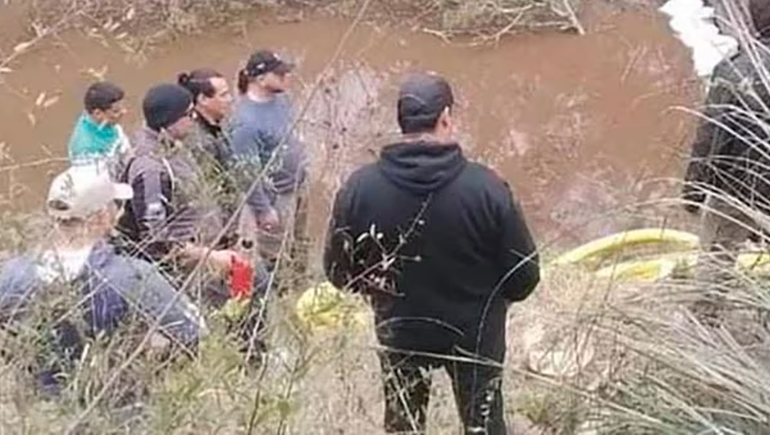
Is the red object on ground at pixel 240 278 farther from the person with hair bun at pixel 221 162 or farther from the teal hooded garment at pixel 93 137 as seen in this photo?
the teal hooded garment at pixel 93 137

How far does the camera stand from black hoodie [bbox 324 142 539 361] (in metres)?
3.63

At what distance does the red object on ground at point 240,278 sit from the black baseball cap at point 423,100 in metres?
0.55

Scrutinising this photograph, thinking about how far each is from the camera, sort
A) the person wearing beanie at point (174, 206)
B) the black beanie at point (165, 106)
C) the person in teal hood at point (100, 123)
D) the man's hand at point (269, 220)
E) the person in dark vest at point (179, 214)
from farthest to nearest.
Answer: the person in teal hood at point (100, 123), the black beanie at point (165, 106), the man's hand at point (269, 220), the person wearing beanie at point (174, 206), the person in dark vest at point (179, 214)

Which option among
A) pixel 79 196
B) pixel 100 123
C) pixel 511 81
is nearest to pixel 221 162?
pixel 79 196

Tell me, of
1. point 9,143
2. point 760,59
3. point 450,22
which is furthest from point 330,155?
point 450,22

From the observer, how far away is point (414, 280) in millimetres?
3729

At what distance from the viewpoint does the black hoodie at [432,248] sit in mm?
3627

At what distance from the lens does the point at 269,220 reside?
14.9ft

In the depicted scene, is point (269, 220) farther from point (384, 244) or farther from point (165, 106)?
point (384, 244)

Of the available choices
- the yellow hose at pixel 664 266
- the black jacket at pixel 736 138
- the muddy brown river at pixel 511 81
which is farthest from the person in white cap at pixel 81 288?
the muddy brown river at pixel 511 81

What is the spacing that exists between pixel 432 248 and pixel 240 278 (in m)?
0.49

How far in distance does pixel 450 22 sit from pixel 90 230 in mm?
8376

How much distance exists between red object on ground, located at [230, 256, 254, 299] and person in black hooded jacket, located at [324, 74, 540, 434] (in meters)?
0.19

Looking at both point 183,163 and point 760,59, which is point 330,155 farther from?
point 760,59
